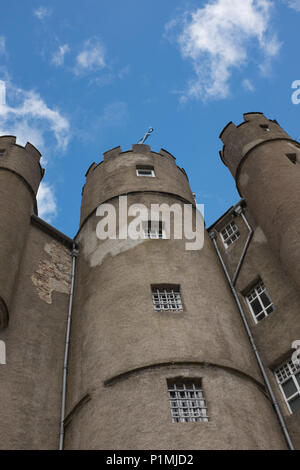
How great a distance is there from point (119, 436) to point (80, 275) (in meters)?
9.62

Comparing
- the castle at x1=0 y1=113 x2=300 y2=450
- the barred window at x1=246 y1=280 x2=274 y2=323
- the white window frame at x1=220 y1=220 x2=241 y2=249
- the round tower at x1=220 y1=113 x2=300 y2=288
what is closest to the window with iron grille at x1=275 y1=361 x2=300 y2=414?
the castle at x1=0 y1=113 x2=300 y2=450

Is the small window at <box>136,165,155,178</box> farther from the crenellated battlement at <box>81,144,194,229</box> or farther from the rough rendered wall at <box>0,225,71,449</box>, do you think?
the rough rendered wall at <box>0,225,71,449</box>

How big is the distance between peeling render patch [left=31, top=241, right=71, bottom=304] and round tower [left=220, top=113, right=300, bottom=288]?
9.30m

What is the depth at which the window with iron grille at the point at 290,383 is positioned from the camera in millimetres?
15664

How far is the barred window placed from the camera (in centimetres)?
1873

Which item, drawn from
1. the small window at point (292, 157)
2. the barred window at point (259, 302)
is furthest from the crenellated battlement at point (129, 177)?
the barred window at point (259, 302)

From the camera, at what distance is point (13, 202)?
833 inches

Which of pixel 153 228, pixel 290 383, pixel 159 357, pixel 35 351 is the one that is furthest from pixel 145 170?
pixel 290 383

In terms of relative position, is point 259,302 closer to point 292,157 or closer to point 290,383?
point 290,383

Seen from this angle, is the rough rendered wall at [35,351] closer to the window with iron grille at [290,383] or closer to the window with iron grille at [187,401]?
the window with iron grille at [187,401]

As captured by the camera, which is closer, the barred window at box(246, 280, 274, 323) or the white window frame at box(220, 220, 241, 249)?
the barred window at box(246, 280, 274, 323)

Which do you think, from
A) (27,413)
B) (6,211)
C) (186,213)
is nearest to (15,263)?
(6,211)

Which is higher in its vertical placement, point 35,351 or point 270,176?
point 270,176

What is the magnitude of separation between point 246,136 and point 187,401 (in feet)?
50.0
